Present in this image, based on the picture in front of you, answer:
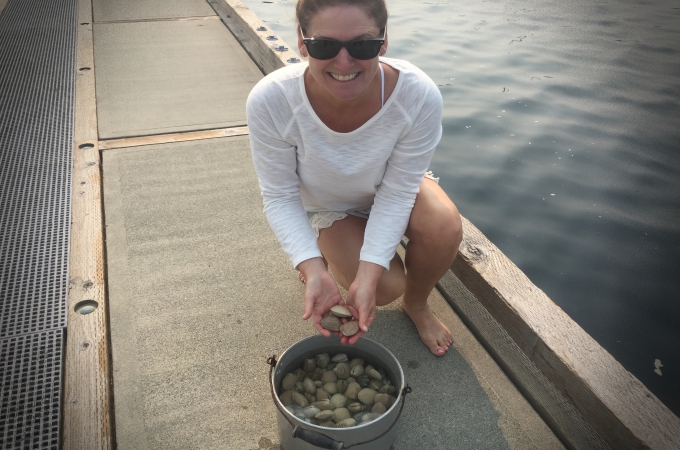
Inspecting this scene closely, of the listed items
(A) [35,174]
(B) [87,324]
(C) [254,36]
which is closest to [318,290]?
(B) [87,324]

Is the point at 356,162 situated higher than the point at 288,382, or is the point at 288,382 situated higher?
the point at 356,162

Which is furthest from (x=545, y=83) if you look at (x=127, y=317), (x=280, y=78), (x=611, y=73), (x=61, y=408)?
(x=61, y=408)

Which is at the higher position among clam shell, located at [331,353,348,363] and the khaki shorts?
the khaki shorts

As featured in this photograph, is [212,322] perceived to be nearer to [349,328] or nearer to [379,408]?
[349,328]

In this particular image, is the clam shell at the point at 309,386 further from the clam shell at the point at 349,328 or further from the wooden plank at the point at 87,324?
the wooden plank at the point at 87,324

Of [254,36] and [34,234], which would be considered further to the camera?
[254,36]

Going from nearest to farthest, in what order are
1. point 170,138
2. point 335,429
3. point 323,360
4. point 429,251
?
point 335,429, point 323,360, point 429,251, point 170,138

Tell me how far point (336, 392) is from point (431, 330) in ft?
1.53

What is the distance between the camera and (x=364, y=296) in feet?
5.16

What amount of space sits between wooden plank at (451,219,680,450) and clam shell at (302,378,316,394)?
27.0 inches

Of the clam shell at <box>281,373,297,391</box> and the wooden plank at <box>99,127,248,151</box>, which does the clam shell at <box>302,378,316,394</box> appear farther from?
the wooden plank at <box>99,127,248,151</box>

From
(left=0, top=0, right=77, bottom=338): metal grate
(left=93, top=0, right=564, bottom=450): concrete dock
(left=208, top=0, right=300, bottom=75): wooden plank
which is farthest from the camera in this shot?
(left=208, top=0, right=300, bottom=75): wooden plank

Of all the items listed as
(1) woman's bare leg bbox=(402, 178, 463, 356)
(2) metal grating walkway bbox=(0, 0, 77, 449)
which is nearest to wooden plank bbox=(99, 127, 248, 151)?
(2) metal grating walkway bbox=(0, 0, 77, 449)

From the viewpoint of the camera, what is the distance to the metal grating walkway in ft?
5.29
